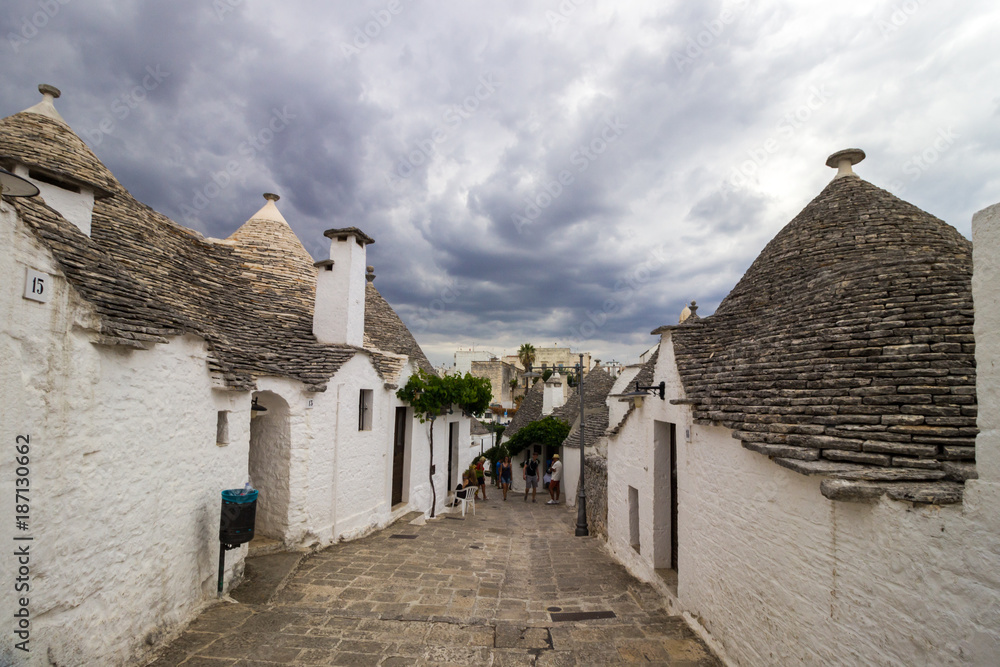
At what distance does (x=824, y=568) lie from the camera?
3738 millimetres

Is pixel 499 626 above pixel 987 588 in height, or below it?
below

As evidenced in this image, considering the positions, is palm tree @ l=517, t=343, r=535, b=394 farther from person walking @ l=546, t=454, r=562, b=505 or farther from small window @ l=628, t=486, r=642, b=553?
small window @ l=628, t=486, r=642, b=553

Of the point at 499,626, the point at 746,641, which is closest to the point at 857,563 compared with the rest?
the point at 746,641

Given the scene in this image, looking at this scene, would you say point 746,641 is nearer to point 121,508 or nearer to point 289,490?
point 121,508

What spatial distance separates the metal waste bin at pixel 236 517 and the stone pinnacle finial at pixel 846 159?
1076 cm

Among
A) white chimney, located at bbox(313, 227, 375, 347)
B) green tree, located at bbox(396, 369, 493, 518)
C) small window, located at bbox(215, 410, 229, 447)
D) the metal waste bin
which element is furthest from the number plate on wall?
green tree, located at bbox(396, 369, 493, 518)

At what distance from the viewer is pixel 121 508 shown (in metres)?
4.50

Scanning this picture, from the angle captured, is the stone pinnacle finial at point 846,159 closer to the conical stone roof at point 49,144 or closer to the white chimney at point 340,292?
the white chimney at point 340,292

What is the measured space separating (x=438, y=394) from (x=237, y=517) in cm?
712

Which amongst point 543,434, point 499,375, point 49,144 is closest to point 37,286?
point 49,144

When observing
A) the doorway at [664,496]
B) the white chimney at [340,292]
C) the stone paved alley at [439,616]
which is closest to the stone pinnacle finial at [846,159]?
the doorway at [664,496]

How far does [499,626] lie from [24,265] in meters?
5.95

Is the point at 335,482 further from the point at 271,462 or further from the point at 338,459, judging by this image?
the point at 271,462

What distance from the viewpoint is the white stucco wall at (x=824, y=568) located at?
2.76m
